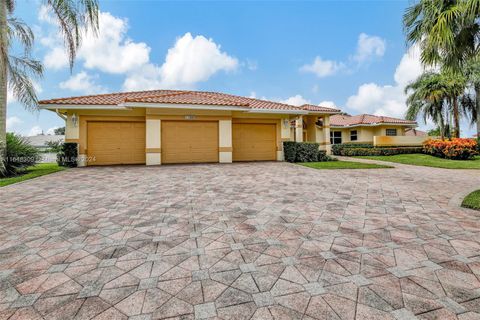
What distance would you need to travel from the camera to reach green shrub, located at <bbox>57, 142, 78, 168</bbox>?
12.0 m

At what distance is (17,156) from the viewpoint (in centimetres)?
986

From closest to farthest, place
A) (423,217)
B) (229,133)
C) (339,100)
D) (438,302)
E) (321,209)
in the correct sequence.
A: (438,302), (423,217), (321,209), (229,133), (339,100)

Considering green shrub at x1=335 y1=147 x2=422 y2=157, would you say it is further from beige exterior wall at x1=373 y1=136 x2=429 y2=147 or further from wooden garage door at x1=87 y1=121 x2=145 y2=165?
wooden garage door at x1=87 y1=121 x2=145 y2=165

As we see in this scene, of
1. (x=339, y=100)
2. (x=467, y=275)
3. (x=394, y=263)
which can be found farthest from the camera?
(x=339, y=100)

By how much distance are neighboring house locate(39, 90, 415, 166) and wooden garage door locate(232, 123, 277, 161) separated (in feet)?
0.22

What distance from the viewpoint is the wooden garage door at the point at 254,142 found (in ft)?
48.8

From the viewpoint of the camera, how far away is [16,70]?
991cm

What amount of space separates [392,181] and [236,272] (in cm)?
749

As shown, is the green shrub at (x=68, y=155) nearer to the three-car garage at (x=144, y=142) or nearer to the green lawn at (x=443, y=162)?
the three-car garage at (x=144, y=142)

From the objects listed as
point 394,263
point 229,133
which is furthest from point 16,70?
point 394,263

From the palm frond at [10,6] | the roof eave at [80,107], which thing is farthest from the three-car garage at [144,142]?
the palm frond at [10,6]

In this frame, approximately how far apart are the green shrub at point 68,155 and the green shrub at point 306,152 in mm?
12688

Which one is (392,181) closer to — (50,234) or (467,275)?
(467,275)

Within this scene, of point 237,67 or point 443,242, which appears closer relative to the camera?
point 443,242
